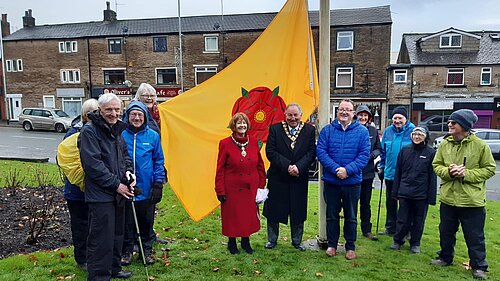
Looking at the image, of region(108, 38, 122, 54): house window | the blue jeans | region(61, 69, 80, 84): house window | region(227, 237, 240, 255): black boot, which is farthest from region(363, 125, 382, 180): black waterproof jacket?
region(61, 69, 80, 84): house window

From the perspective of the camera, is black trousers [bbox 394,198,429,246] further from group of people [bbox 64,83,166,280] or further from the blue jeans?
group of people [bbox 64,83,166,280]

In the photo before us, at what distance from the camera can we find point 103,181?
4.03m

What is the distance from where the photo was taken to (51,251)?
5438 mm

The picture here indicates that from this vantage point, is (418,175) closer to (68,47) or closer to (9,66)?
(68,47)

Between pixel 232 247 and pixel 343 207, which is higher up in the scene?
pixel 343 207

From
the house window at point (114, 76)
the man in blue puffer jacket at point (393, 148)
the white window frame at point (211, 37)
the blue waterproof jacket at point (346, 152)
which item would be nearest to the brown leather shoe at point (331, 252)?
the blue waterproof jacket at point (346, 152)

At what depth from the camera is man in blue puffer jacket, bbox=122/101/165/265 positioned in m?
4.91

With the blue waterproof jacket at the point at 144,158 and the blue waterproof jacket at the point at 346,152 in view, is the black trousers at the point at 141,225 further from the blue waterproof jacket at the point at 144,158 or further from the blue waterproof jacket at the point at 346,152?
the blue waterproof jacket at the point at 346,152

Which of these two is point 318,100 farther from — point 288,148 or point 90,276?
point 90,276

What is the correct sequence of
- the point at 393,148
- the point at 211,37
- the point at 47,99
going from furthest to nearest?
the point at 47,99, the point at 211,37, the point at 393,148

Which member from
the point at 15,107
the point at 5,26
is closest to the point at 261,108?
the point at 15,107

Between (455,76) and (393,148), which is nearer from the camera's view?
(393,148)

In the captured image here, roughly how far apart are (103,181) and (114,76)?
3460cm

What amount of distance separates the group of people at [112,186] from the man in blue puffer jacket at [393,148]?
11.8 ft
